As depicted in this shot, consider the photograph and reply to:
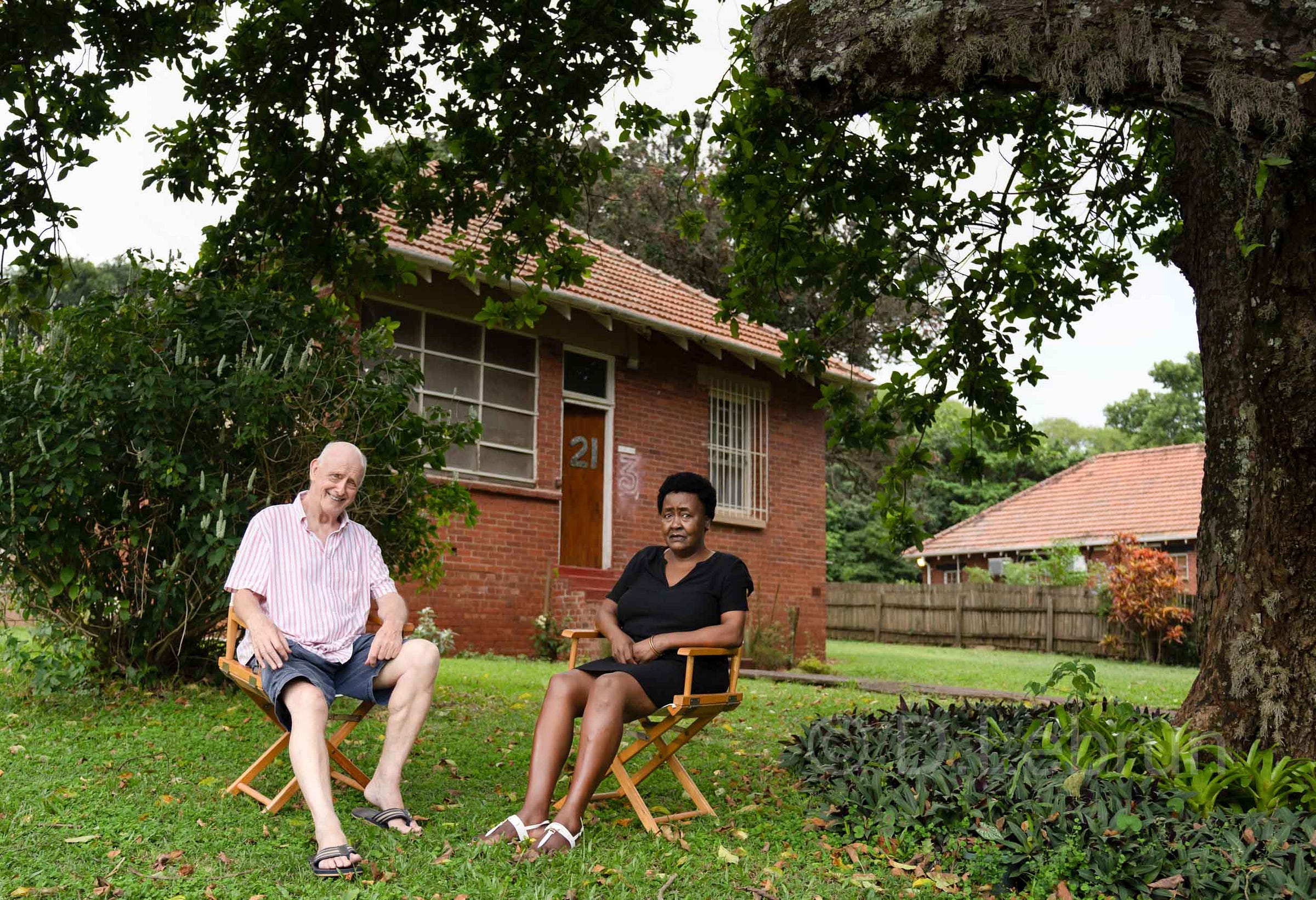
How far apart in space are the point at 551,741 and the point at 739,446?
11.8 meters

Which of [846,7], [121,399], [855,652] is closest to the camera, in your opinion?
[846,7]

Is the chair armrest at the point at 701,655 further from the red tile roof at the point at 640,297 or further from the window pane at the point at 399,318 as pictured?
the window pane at the point at 399,318

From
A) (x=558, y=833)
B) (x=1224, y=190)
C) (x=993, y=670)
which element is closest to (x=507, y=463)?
(x=993, y=670)

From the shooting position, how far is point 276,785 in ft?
15.6

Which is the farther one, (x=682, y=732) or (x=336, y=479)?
(x=682, y=732)

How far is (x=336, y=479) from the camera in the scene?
4.43m

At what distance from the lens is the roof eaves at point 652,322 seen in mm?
11508

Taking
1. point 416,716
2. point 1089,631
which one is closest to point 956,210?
point 416,716

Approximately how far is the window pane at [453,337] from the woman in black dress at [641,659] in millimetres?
7869

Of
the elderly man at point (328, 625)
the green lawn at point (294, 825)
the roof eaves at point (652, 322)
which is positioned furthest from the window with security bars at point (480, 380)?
the elderly man at point (328, 625)

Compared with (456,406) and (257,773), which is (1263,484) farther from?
(456,406)

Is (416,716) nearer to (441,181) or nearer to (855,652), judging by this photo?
(441,181)

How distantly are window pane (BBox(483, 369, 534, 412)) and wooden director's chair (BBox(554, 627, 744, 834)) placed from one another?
8.41 metres

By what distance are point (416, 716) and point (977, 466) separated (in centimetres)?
405
